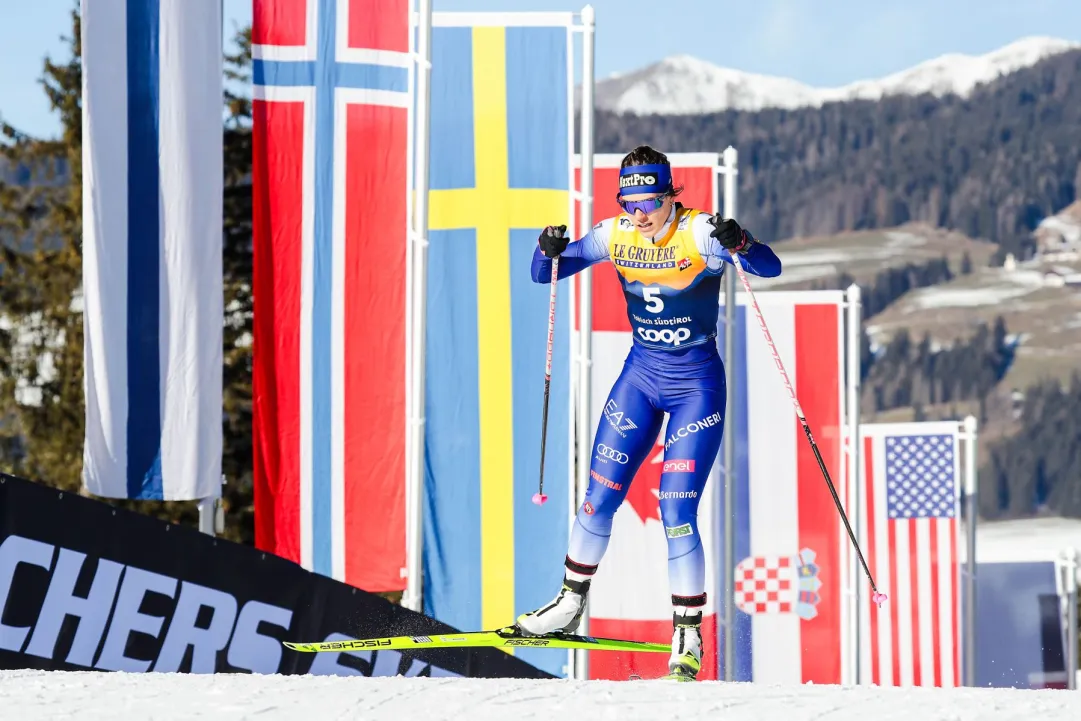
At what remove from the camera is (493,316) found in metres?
10.8

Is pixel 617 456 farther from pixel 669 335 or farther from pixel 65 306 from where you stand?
pixel 65 306

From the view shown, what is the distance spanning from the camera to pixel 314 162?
11.0 meters

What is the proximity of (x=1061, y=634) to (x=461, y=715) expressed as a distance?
1332 centimetres

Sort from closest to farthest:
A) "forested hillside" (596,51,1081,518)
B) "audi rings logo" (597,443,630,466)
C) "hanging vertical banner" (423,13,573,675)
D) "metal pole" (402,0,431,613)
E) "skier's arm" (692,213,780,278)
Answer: "skier's arm" (692,213,780,278)
"audi rings logo" (597,443,630,466)
"metal pole" (402,0,431,613)
"hanging vertical banner" (423,13,573,675)
"forested hillside" (596,51,1081,518)

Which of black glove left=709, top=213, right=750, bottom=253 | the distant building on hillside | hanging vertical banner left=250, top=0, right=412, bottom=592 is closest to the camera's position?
black glove left=709, top=213, right=750, bottom=253

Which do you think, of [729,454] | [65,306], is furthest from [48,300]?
[729,454]

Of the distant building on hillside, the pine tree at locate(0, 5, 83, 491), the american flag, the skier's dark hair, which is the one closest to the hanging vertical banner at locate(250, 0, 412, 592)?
the skier's dark hair

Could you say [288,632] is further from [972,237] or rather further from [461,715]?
[972,237]

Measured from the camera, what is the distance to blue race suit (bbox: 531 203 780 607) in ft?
22.6

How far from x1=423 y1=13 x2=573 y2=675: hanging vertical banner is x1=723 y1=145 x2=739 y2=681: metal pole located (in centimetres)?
128

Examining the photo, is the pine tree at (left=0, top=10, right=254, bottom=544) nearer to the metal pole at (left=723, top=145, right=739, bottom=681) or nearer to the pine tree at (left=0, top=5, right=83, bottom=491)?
the pine tree at (left=0, top=5, right=83, bottom=491)

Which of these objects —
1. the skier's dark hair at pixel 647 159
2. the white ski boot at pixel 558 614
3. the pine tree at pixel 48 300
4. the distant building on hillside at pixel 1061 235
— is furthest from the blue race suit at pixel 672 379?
the distant building on hillside at pixel 1061 235

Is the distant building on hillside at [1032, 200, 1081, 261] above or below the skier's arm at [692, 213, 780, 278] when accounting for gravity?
above

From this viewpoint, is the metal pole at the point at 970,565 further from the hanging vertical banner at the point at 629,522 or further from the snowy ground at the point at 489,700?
the snowy ground at the point at 489,700
